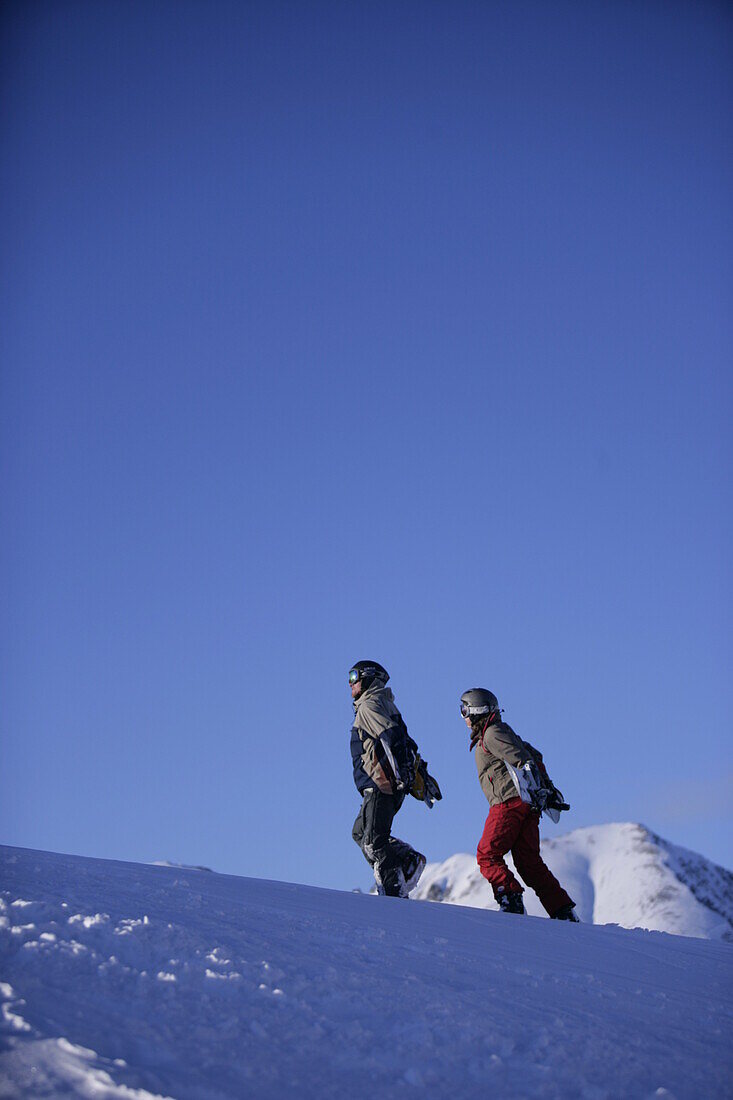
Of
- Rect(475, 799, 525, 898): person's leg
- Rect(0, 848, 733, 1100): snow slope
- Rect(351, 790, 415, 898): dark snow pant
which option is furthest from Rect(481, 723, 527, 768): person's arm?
Rect(0, 848, 733, 1100): snow slope

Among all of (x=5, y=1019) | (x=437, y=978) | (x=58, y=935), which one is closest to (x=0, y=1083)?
(x=5, y=1019)

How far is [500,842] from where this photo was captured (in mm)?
7848

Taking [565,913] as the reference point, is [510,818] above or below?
above

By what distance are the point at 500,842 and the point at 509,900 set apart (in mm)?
455

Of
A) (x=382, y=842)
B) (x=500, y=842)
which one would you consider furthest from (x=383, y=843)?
(x=500, y=842)

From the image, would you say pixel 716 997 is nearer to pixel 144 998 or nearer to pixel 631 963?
pixel 631 963

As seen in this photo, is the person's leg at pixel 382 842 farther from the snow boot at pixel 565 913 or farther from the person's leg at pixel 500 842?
the snow boot at pixel 565 913

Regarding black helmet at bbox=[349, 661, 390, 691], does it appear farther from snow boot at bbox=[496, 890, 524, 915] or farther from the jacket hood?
snow boot at bbox=[496, 890, 524, 915]

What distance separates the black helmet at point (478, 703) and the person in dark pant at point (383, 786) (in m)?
0.56

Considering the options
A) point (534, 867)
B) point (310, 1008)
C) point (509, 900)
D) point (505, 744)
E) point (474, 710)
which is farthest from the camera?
point (474, 710)

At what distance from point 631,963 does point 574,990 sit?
41.1 inches

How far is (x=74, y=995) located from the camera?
3080 millimetres

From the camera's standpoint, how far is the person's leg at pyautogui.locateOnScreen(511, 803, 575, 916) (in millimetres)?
7875

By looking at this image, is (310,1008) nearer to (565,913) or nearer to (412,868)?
(565,913)
